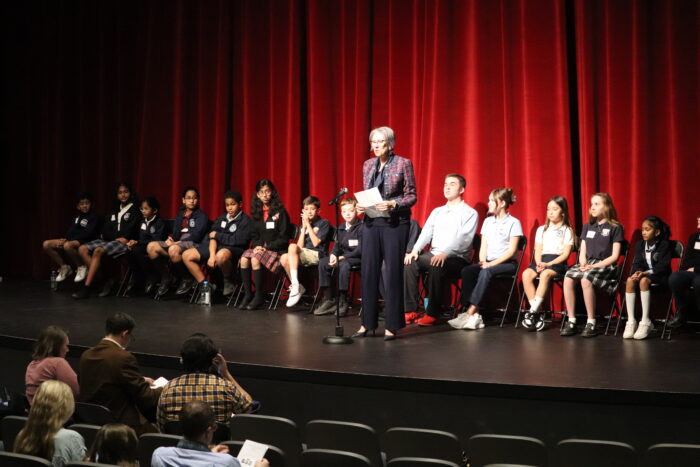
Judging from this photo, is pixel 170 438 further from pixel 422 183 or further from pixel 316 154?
pixel 316 154

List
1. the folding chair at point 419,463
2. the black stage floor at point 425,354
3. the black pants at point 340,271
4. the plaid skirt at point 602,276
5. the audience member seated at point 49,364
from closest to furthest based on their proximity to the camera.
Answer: the folding chair at point 419,463 < the audience member seated at point 49,364 < the black stage floor at point 425,354 < the plaid skirt at point 602,276 < the black pants at point 340,271

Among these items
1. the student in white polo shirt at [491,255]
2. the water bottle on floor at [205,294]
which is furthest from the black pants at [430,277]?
the water bottle on floor at [205,294]

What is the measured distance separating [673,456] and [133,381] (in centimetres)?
229

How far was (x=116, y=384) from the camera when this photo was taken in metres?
3.68

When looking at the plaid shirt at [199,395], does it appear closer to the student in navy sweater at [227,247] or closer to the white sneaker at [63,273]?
the student in navy sweater at [227,247]

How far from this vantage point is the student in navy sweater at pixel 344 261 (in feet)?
22.9

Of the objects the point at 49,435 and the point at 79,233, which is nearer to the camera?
the point at 49,435

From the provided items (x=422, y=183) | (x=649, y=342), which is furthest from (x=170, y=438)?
(x=422, y=183)

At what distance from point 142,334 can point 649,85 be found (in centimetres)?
443

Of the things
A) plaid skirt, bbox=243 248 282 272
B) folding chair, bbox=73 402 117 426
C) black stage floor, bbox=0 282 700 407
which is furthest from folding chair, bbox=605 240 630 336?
folding chair, bbox=73 402 117 426

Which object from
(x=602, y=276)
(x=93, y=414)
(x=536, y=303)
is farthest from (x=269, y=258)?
(x=93, y=414)

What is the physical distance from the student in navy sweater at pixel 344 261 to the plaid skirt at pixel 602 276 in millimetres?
1907

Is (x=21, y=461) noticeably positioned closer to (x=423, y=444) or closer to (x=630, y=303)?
(x=423, y=444)

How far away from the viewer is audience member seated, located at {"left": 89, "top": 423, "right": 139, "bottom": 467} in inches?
102
